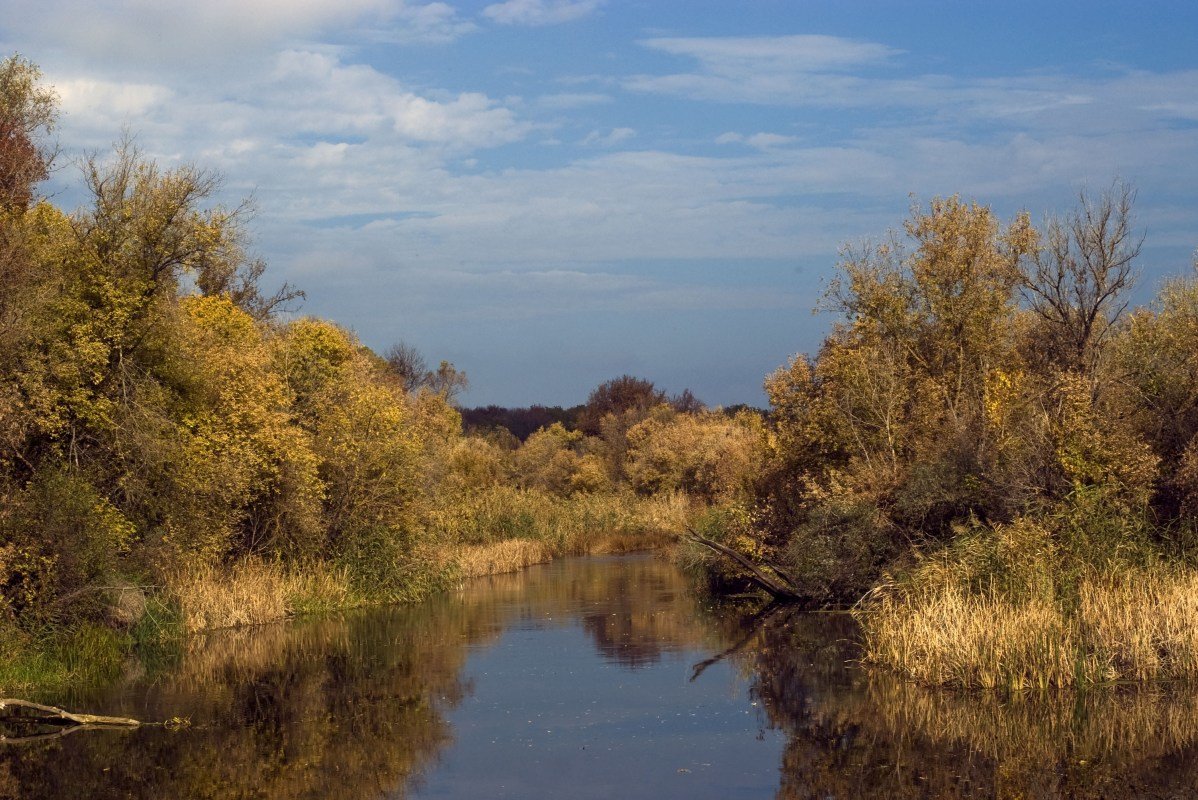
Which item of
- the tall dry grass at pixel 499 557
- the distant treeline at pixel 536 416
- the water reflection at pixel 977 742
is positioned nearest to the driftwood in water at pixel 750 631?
the water reflection at pixel 977 742

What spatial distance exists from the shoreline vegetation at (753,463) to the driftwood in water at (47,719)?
204 cm

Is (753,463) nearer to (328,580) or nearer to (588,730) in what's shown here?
(328,580)

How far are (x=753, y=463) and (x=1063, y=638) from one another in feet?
52.0

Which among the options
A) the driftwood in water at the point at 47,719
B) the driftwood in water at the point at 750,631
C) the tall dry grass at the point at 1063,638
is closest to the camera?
the driftwood in water at the point at 47,719

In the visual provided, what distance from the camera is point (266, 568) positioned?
1229 inches

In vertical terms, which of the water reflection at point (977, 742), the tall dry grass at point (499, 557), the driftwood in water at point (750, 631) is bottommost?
the driftwood in water at point (750, 631)

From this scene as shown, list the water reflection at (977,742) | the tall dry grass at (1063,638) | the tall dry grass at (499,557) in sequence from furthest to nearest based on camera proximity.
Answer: the tall dry grass at (499,557) < the tall dry grass at (1063,638) < the water reflection at (977,742)

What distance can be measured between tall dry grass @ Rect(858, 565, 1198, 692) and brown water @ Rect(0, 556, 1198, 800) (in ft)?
2.10

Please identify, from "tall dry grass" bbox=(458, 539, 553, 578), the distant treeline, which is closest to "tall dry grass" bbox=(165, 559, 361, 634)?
"tall dry grass" bbox=(458, 539, 553, 578)

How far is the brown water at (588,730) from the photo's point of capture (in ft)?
49.1

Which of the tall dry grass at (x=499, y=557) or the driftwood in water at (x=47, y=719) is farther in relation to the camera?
the tall dry grass at (x=499, y=557)

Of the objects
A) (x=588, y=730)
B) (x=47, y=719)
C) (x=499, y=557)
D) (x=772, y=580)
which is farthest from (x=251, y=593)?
(x=499, y=557)

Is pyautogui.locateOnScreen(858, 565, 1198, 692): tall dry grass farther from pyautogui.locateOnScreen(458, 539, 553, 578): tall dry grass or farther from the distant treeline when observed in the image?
the distant treeline

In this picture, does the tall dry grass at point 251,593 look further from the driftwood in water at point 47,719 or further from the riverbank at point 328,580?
the driftwood in water at point 47,719
